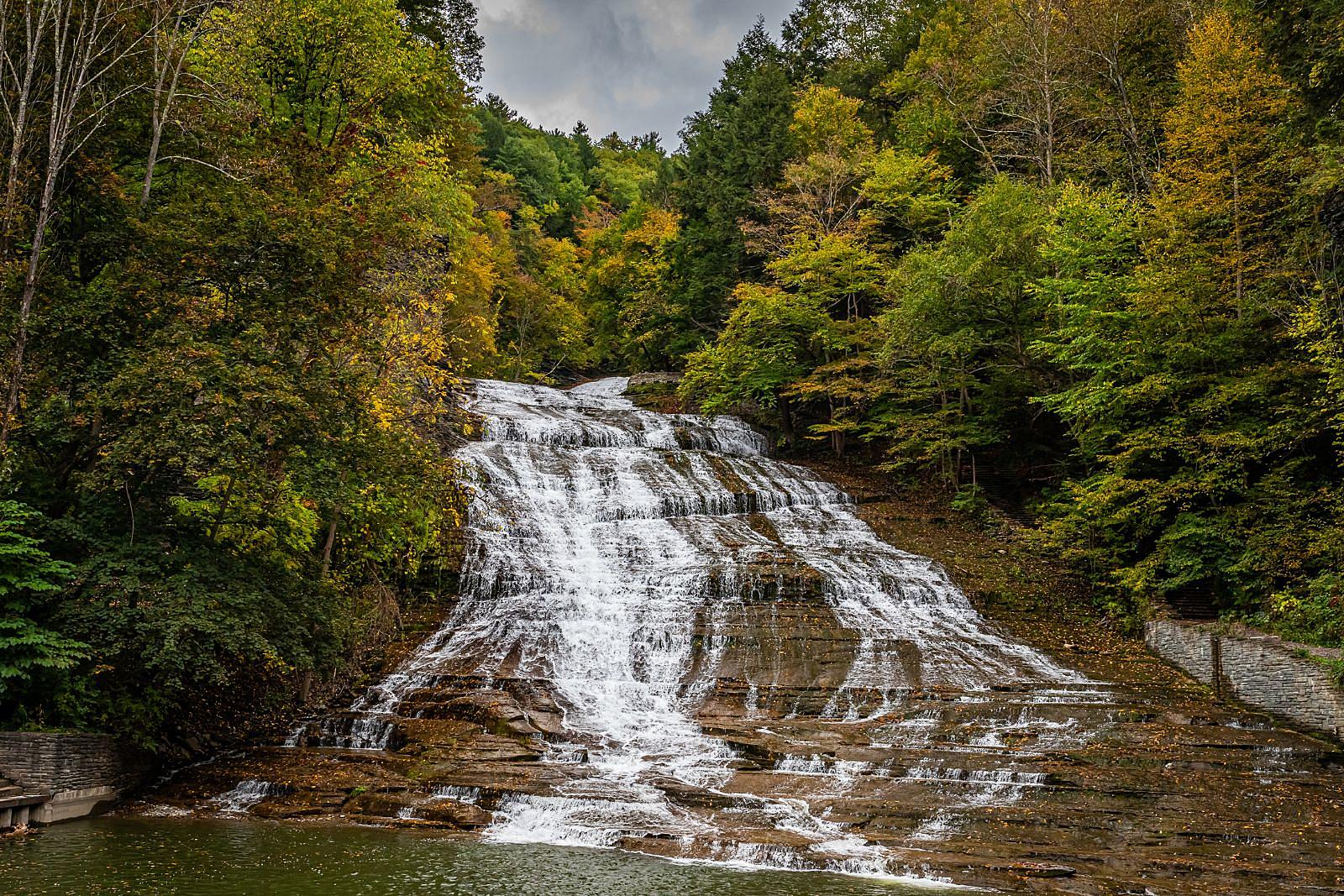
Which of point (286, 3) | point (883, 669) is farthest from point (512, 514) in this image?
point (286, 3)

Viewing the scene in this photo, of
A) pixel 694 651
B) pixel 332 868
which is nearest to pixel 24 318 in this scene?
pixel 332 868

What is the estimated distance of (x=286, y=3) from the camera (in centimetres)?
1664

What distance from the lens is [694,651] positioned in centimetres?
1720

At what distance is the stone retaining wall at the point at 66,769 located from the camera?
9.79 meters

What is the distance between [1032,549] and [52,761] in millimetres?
21309

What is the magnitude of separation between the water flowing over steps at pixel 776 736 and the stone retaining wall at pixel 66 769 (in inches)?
31.8

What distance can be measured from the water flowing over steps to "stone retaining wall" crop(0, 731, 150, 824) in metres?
0.81

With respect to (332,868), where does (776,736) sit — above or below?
above

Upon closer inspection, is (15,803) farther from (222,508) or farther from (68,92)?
(68,92)

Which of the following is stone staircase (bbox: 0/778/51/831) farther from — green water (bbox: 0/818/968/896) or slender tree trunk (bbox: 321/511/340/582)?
slender tree trunk (bbox: 321/511/340/582)

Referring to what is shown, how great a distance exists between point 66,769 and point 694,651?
10.5 m

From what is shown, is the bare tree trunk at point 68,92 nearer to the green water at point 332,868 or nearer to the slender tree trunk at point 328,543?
the green water at point 332,868

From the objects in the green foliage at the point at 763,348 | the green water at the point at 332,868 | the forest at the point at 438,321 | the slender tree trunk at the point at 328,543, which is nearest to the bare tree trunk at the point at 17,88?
the forest at the point at 438,321

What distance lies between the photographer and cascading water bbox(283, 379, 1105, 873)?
11.0 meters
